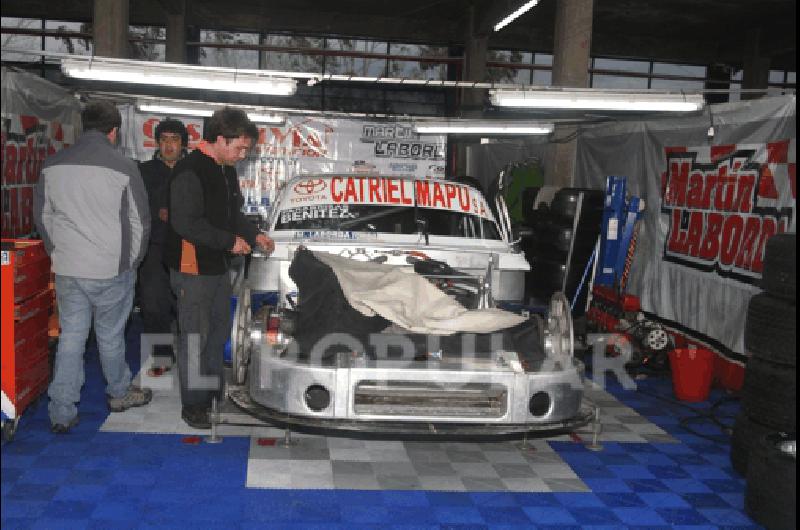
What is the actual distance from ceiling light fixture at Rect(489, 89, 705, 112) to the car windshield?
3.94ft

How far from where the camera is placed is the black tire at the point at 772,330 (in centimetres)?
450

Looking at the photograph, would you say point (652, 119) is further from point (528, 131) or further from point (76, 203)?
point (76, 203)

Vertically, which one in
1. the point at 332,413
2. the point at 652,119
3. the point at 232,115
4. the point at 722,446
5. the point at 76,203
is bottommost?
the point at 722,446

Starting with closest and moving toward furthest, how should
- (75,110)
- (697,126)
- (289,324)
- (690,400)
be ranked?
(289,324), (690,400), (697,126), (75,110)

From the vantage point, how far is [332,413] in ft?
13.6

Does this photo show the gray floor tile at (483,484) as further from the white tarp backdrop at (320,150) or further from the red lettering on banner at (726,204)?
the white tarp backdrop at (320,150)

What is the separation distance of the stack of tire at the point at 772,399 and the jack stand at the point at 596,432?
0.82 m

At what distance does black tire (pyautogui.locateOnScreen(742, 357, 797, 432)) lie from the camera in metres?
4.40

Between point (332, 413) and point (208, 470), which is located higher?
point (332, 413)

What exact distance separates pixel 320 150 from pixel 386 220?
25.0 ft

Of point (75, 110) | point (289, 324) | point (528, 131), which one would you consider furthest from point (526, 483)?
point (528, 131)

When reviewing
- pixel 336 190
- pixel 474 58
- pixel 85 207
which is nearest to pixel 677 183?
pixel 336 190

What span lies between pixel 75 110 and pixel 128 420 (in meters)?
4.74

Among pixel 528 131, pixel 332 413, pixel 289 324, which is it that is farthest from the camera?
pixel 528 131
